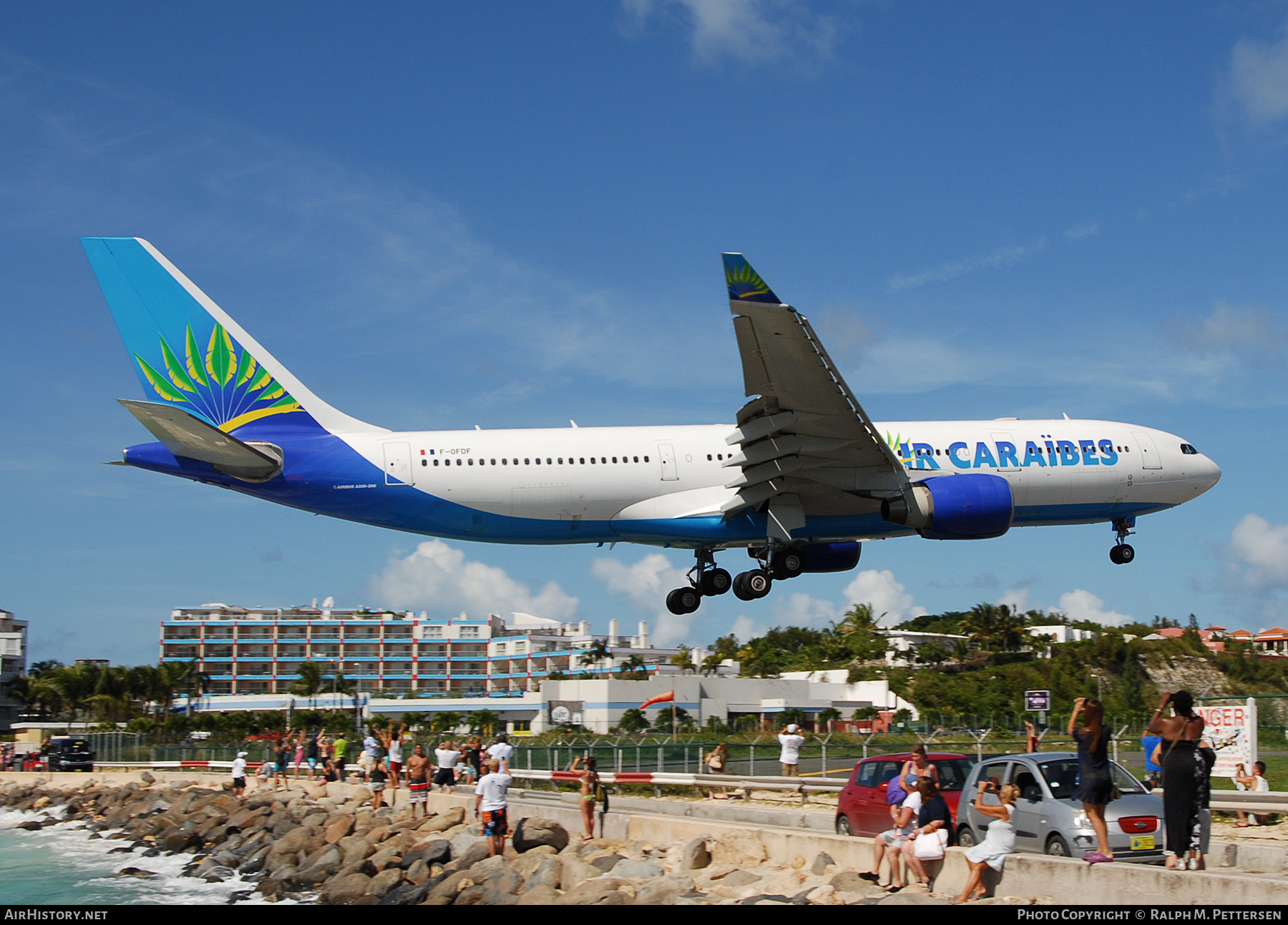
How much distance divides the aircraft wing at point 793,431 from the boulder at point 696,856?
1103 centimetres

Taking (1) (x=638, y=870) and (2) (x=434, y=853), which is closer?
(1) (x=638, y=870)

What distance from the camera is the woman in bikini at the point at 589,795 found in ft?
72.4

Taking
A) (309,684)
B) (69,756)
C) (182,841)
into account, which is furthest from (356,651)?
(182,841)

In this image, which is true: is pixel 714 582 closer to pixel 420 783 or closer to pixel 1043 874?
pixel 420 783

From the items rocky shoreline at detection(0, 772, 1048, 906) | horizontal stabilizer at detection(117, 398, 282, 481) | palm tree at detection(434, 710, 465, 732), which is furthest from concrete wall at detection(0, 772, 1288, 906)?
palm tree at detection(434, 710, 465, 732)

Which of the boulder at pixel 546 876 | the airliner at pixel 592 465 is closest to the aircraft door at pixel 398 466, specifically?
the airliner at pixel 592 465

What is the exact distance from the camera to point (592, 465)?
30.0 m

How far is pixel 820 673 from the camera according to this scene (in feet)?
319

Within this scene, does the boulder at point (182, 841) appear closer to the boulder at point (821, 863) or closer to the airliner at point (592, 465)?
the airliner at point (592, 465)

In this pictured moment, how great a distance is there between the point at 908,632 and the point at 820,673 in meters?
42.5

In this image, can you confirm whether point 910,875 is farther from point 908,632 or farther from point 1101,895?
point 908,632

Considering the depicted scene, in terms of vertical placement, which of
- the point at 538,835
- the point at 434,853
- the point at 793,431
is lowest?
the point at 434,853

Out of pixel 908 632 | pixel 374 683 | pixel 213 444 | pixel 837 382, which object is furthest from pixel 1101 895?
pixel 374 683

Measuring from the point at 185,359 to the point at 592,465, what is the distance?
11.1m
